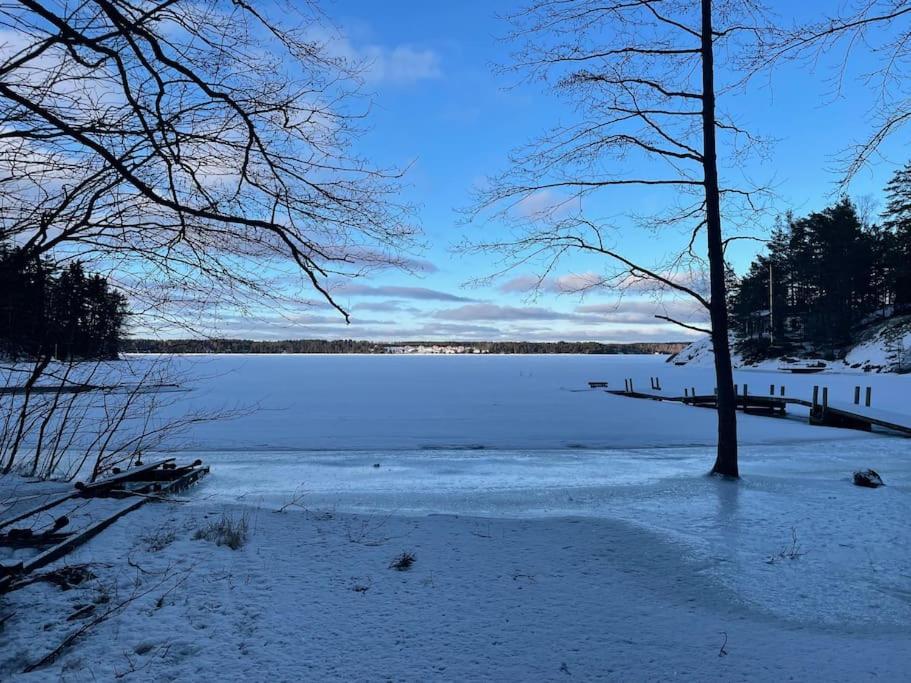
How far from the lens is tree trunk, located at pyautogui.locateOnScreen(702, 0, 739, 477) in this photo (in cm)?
957

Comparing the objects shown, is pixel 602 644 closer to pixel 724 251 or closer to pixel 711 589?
pixel 711 589

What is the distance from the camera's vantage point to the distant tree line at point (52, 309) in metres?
3.87

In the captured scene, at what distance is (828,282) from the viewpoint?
55.4m

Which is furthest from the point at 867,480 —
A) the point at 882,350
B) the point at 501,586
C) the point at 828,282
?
the point at 828,282

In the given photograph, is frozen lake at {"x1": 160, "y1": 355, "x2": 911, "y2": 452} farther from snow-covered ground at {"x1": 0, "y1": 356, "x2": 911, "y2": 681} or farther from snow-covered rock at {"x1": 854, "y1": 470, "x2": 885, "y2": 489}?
snow-covered rock at {"x1": 854, "y1": 470, "x2": 885, "y2": 489}

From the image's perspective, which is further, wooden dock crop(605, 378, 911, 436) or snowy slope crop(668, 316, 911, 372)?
snowy slope crop(668, 316, 911, 372)

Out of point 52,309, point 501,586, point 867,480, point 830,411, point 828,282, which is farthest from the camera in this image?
point 828,282

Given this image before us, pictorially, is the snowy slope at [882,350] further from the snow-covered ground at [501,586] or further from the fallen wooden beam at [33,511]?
the fallen wooden beam at [33,511]

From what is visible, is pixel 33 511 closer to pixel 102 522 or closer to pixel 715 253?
pixel 102 522

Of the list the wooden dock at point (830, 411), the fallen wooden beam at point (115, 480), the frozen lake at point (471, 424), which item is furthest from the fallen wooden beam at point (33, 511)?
the wooden dock at point (830, 411)

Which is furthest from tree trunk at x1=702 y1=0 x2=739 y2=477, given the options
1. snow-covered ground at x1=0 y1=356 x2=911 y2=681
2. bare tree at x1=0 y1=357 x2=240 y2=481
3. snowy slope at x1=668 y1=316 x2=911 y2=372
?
snowy slope at x1=668 y1=316 x2=911 y2=372

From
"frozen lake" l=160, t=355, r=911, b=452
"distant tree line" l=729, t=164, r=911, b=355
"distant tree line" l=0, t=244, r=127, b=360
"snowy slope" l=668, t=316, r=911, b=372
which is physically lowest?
"frozen lake" l=160, t=355, r=911, b=452

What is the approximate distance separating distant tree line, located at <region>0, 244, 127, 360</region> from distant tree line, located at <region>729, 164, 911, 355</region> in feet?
164

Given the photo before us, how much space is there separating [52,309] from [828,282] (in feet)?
214
